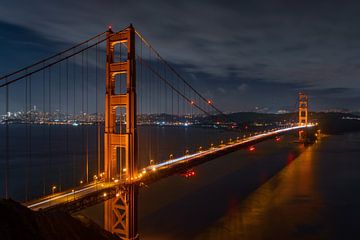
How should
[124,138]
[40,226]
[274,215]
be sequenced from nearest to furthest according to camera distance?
[40,226], [124,138], [274,215]

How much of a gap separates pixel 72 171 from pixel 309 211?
2464 cm

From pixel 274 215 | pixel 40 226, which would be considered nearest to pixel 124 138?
pixel 40 226

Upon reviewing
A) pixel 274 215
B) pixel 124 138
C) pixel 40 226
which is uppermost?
pixel 124 138

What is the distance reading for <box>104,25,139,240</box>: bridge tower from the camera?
43.9 feet

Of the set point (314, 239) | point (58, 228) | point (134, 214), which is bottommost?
point (314, 239)

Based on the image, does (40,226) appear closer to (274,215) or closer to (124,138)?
(124,138)

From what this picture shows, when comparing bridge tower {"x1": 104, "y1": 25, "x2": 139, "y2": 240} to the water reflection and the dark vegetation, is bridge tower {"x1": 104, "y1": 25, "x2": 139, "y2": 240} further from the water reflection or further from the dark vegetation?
the water reflection

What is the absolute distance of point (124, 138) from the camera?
13.9 metres

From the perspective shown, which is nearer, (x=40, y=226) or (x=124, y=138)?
(x=40, y=226)

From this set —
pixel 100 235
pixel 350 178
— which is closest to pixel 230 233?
pixel 100 235

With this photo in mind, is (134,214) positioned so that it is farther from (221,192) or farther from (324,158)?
(324,158)

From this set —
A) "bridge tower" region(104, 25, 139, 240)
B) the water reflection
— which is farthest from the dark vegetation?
the water reflection

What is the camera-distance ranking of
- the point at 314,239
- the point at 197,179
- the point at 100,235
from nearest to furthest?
the point at 100,235, the point at 314,239, the point at 197,179

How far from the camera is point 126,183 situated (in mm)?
13352
